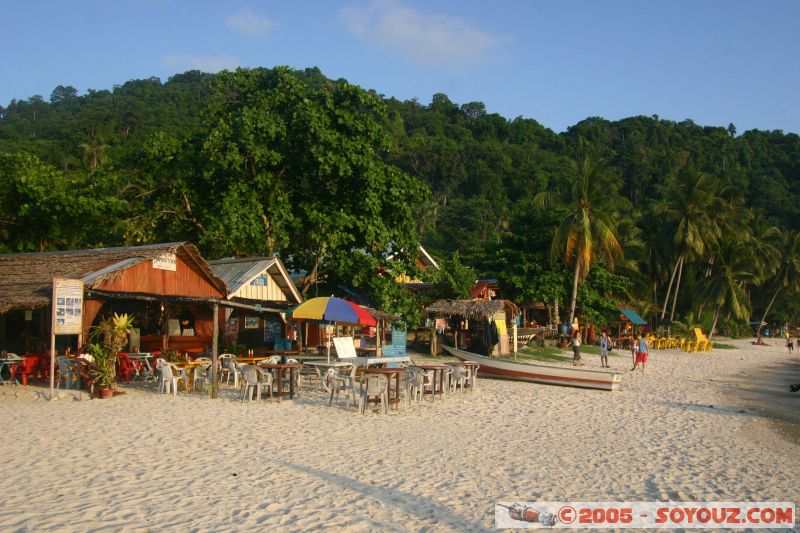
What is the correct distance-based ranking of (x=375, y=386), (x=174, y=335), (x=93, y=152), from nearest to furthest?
(x=375, y=386), (x=174, y=335), (x=93, y=152)

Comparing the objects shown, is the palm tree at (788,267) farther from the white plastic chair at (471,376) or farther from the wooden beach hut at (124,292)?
the wooden beach hut at (124,292)

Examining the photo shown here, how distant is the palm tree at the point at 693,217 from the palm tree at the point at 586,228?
9.87 meters

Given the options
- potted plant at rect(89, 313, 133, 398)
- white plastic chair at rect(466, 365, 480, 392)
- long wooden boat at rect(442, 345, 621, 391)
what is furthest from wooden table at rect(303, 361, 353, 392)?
long wooden boat at rect(442, 345, 621, 391)

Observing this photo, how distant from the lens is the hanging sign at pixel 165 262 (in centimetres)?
1534

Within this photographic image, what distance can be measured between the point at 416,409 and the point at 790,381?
59.1 feet

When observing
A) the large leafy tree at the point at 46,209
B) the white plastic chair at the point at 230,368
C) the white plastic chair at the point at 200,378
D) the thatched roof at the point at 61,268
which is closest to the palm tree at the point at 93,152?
the large leafy tree at the point at 46,209

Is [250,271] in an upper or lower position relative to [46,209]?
lower

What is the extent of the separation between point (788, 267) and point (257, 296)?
48219 millimetres

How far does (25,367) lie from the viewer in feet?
45.7

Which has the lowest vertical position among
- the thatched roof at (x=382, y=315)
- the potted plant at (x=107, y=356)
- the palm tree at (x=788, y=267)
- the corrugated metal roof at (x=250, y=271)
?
the potted plant at (x=107, y=356)

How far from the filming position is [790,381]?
24.2 m

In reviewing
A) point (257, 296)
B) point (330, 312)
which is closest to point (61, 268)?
point (257, 296)

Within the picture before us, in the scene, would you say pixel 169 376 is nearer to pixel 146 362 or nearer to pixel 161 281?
pixel 146 362

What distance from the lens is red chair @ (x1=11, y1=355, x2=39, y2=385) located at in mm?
13773
